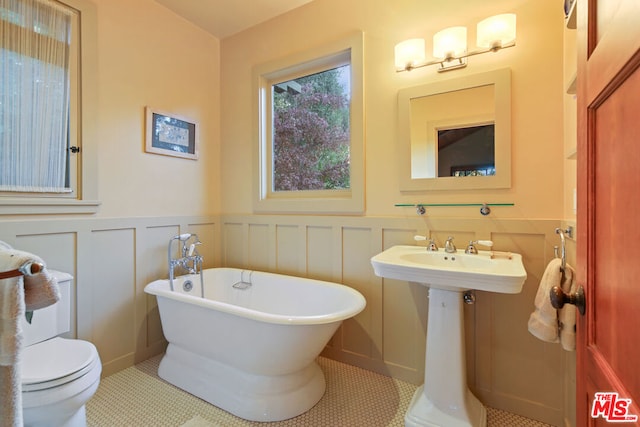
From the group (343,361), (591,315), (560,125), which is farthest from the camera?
(343,361)

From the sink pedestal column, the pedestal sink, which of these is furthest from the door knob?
the sink pedestal column

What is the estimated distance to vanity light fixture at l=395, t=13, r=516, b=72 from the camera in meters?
1.62

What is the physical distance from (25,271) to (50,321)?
3.80 feet

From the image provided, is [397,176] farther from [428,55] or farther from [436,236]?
[428,55]

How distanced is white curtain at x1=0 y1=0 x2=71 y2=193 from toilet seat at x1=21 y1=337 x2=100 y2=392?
0.88 meters

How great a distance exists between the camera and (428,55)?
1901 mm

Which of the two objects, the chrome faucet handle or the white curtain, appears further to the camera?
the chrome faucet handle

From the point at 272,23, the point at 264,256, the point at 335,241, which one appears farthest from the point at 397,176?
the point at 272,23

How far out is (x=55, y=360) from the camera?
140cm

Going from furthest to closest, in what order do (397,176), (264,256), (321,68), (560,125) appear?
(264,256) → (321,68) → (397,176) → (560,125)

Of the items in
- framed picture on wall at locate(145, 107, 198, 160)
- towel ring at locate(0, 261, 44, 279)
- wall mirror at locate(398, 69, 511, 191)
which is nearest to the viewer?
towel ring at locate(0, 261, 44, 279)

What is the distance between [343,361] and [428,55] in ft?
7.02

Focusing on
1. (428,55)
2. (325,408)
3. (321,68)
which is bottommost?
(325,408)

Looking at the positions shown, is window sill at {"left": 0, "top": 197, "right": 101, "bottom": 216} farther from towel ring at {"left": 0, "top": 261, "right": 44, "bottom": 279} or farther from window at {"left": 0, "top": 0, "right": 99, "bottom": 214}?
towel ring at {"left": 0, "top": 261, "right": 44, "bottom": 279}
